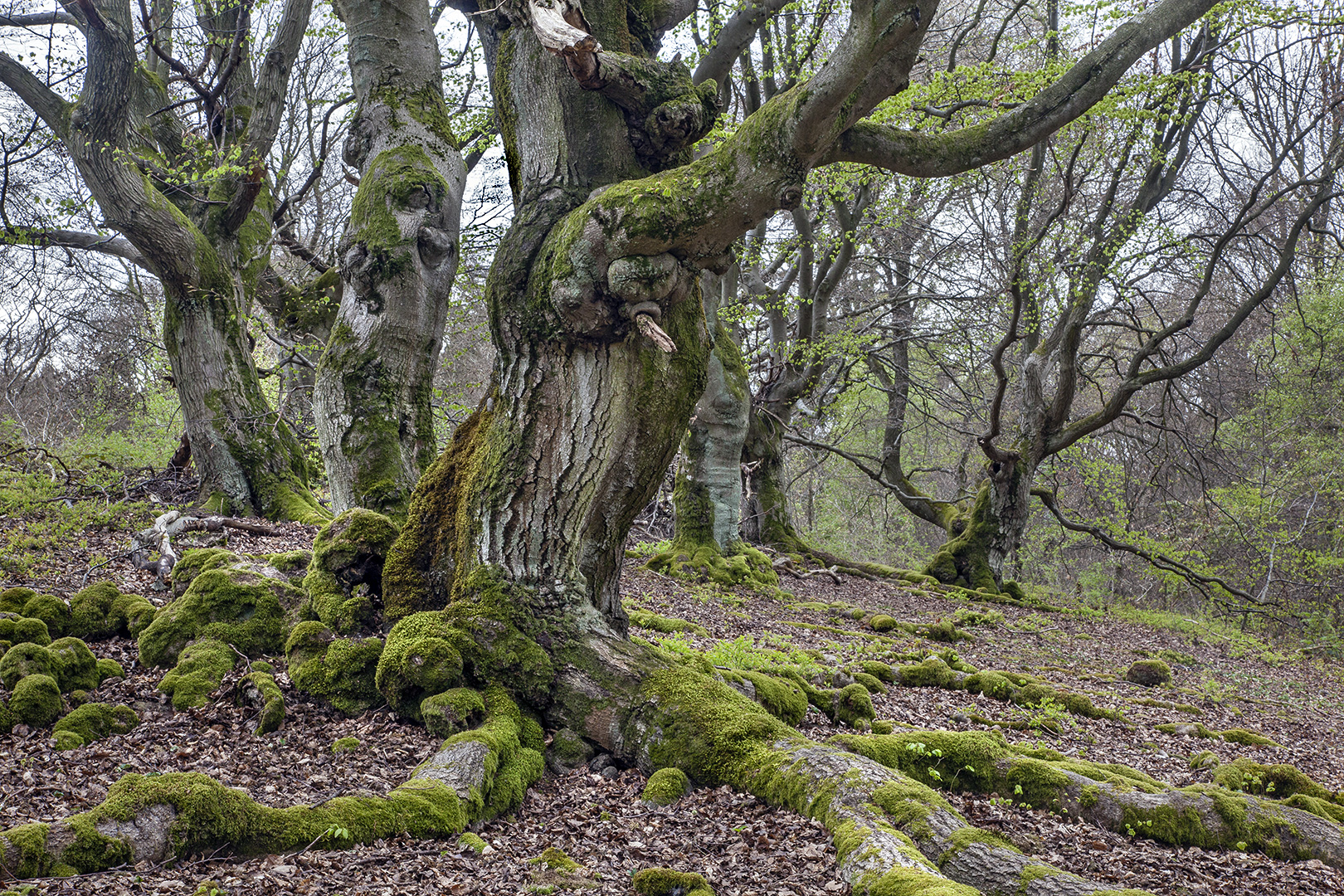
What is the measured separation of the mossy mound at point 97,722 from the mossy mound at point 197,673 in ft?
0.89

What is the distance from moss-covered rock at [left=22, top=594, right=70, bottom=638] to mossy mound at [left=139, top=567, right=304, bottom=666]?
0.52 m

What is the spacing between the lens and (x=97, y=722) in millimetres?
3838

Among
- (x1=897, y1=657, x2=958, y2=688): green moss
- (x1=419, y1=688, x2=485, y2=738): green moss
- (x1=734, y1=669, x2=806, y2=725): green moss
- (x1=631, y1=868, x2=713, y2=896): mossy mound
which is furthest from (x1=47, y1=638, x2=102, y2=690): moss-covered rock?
(x1=897, y1=657, x2=958, y2=688): green moss

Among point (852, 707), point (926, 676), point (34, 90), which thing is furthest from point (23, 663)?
point (34, 90)

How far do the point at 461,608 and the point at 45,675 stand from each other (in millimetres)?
2068

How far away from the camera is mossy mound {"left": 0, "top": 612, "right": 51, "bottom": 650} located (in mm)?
4375

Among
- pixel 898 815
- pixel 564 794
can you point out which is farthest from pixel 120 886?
pixel 898 815

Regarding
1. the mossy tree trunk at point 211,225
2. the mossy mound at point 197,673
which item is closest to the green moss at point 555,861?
the mossy mound at point 197,673

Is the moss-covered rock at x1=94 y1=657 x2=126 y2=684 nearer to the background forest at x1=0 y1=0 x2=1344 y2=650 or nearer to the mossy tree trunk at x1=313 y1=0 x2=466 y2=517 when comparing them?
the mossy tree trunk at x1=313 y1=0 x2=466 y2=517

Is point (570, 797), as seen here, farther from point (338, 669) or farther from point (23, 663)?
point (23, 663)

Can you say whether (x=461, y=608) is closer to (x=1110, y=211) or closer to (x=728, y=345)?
(x=728, y=345)

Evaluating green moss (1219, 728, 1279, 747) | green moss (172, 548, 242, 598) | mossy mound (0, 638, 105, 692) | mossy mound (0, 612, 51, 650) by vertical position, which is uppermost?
green moss (172, 548, 242, 598)

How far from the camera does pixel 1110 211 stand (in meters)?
13.0

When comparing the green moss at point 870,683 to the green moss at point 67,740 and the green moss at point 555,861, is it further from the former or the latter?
the green moss at point 67,740
